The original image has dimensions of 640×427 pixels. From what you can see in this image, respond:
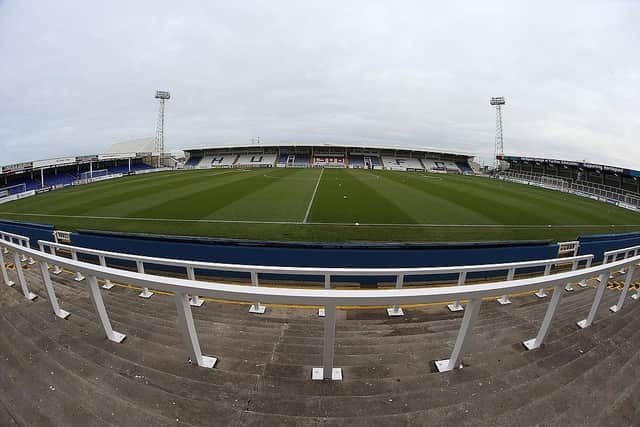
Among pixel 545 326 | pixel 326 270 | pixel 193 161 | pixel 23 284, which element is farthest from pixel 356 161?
pixel 23 284

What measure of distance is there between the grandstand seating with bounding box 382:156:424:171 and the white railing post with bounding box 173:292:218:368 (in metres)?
64.7

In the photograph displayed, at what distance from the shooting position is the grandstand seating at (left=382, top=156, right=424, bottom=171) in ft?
212

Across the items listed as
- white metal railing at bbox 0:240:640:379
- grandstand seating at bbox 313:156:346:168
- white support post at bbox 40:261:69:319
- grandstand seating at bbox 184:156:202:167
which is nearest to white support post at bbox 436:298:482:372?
white metal railing at bbox 0:240:640:379

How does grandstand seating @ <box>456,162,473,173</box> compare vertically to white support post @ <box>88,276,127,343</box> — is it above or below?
above

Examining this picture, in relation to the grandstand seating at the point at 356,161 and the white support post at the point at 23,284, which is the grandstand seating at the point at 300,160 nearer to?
the grandstand seating at the point at 356,161

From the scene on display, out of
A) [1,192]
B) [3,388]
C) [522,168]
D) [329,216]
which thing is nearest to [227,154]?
[1,192]

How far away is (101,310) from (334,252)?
179 inches

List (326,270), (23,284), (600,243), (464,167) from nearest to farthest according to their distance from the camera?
(326,270) → (23,284) → (600,243) → (464,167)

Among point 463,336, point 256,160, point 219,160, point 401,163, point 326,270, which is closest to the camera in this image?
point 463,336

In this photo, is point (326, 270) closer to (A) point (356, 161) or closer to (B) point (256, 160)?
(B) point (256, 160)

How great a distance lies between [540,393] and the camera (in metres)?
2.23

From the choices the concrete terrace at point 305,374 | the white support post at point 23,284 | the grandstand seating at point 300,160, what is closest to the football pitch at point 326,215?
the white support post at point 23,284

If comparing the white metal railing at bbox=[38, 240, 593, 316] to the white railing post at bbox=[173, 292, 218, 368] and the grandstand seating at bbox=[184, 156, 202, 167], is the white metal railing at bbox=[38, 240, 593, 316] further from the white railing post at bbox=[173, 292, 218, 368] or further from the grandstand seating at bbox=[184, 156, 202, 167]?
the grandstand seating at bbox=[184, 156, 202, 167]

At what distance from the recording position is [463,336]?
7.44 ft
